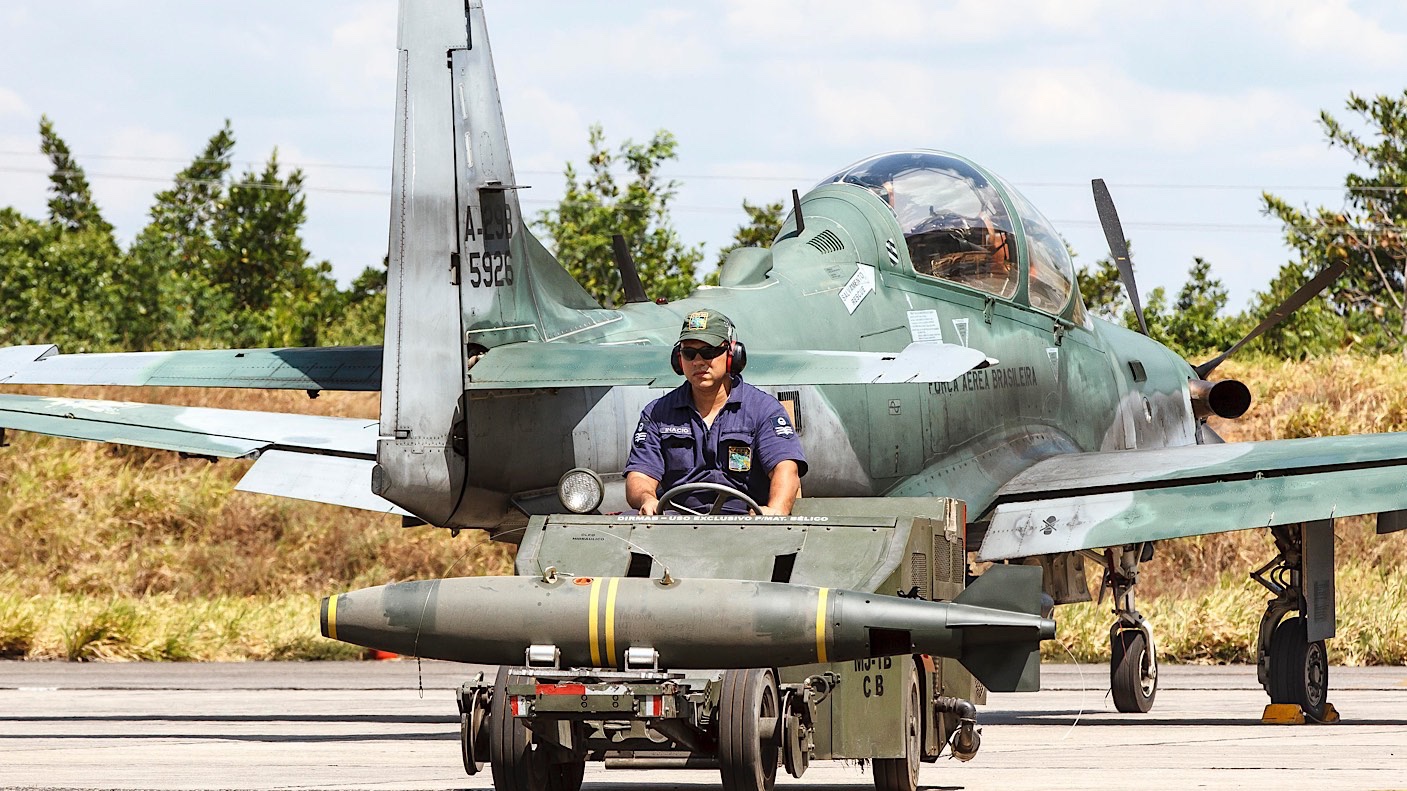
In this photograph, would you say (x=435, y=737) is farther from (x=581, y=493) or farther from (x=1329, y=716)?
(x=1329, y=716)

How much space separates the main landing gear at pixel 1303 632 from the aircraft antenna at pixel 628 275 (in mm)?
4776

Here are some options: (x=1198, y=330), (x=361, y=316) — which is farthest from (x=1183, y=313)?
(x=361, y=316)

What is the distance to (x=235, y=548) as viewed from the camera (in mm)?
26625

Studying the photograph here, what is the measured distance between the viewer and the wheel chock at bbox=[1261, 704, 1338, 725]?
1227cm

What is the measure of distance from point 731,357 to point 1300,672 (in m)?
6.34

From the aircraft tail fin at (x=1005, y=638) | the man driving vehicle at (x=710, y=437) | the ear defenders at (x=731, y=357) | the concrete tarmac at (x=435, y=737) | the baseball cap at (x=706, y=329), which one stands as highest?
the baseball cap at (x=706, y=329)

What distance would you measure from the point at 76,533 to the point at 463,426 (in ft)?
58.3

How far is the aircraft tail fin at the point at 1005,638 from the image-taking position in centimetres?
648

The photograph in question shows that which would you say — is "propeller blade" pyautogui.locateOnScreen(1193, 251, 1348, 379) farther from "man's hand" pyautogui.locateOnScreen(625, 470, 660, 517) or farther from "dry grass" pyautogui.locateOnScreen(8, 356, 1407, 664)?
"man's hand" pyautogui.locateOnScreen(625, 470, 660, 517)

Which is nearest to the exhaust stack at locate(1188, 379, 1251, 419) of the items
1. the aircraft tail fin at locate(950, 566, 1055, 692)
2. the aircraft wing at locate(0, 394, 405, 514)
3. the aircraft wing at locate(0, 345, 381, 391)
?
the aircraft wing at locate(0, 394, 405, 514)

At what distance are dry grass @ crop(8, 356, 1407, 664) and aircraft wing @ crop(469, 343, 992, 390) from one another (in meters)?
11.3

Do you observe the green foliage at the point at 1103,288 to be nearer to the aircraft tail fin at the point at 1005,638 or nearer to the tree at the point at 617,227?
the tree at the point at 617,227

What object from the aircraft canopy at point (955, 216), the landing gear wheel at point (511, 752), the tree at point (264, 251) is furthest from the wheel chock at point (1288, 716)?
the tree at point (264, 251)

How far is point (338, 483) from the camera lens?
13.1m
